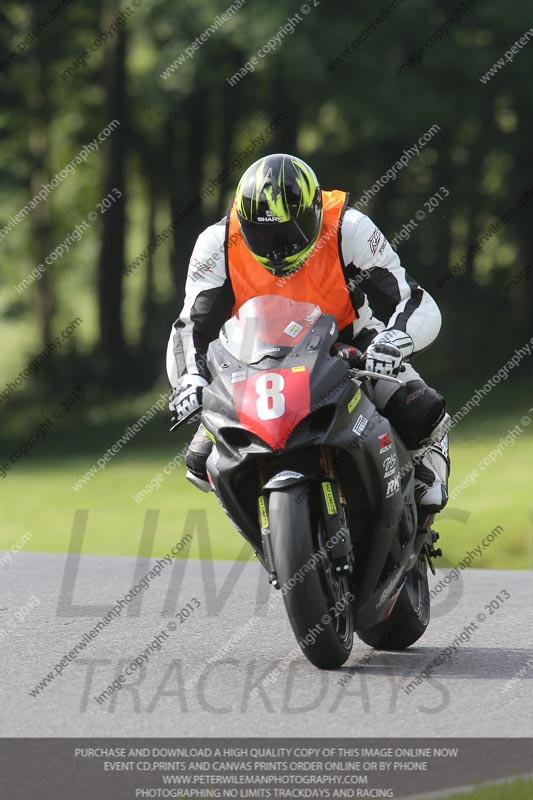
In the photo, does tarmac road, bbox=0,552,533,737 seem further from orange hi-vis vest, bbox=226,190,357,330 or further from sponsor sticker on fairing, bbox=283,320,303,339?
orange hi-vis vest, bbox=226,190,357,330

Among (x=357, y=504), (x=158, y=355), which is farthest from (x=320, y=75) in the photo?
(x=357, y=504)

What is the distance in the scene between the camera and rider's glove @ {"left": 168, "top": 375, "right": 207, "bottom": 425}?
223 inches

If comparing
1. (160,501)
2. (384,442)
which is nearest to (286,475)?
(384,442)

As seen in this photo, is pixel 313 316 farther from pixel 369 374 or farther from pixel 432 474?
pixel 432 474

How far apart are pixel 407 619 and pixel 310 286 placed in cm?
161

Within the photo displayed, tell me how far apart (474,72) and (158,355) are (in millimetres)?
10150

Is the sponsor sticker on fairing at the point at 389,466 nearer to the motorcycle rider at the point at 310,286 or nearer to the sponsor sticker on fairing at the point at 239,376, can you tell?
the motorcycle rider at the point at 310,286

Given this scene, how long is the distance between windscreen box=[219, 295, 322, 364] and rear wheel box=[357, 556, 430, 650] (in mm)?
1426

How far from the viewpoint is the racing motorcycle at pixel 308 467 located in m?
5.14

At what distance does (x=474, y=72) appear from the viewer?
2302 cm

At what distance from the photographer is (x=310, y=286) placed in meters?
5.80

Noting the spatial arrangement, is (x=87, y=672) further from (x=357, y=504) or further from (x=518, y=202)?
(x=518, y=202)
